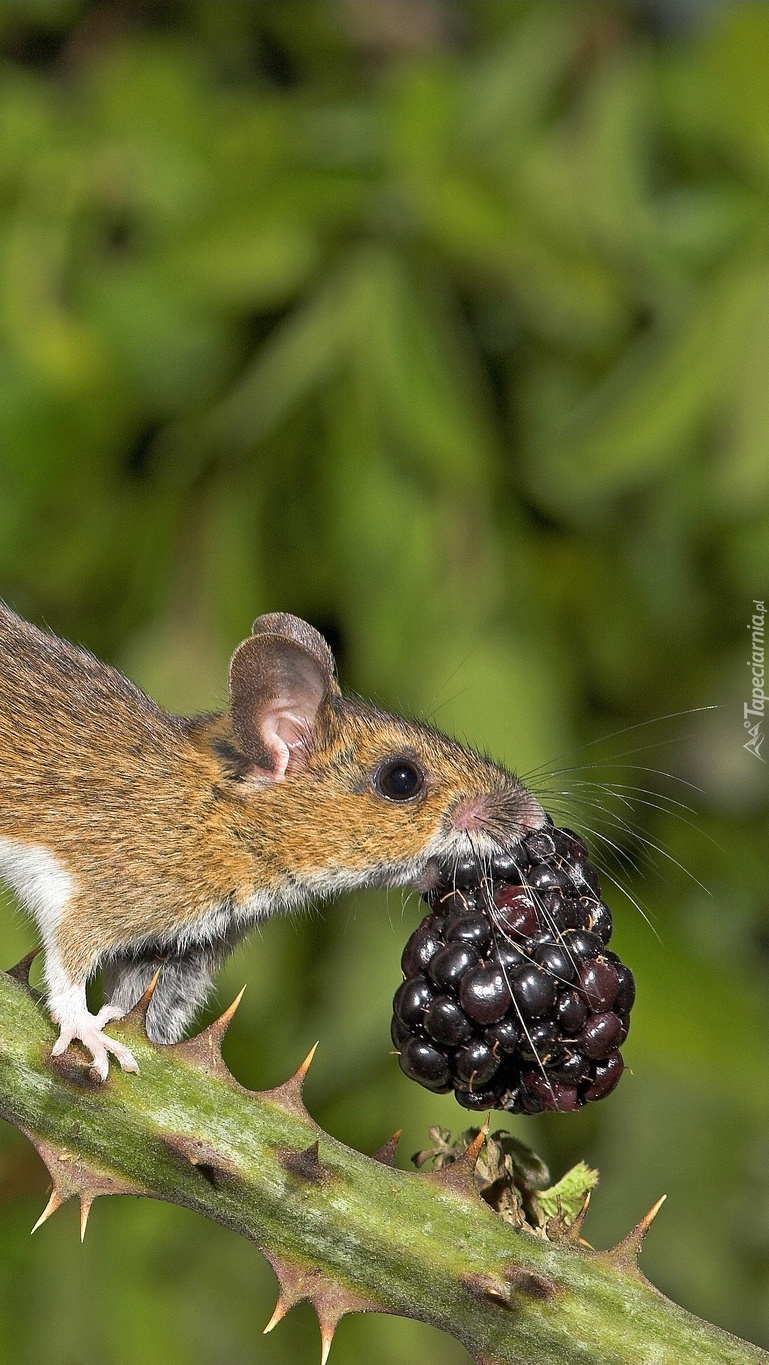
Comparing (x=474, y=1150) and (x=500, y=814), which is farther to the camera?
(x=500, y=814)

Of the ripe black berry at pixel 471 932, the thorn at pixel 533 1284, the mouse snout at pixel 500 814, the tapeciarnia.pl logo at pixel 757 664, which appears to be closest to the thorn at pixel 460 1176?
the thorn at pixel 533 1284

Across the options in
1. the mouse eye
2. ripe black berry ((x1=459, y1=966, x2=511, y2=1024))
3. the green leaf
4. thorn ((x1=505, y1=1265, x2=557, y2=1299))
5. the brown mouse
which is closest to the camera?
thorn ((x1=505, y1=1265, x2=557, y2=1299))

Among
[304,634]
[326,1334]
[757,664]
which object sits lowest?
[326,1334]

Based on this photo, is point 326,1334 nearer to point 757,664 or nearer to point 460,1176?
point 460,1176

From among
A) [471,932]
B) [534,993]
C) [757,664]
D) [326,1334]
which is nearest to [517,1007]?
[534,993]

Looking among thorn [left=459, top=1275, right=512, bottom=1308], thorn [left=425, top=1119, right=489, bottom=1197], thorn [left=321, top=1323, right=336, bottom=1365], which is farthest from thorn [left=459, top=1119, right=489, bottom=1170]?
thorn [left=321, top=1323, right=336, bottom=1365]

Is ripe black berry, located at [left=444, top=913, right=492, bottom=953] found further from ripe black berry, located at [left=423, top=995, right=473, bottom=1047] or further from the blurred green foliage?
the blurred green foliage
